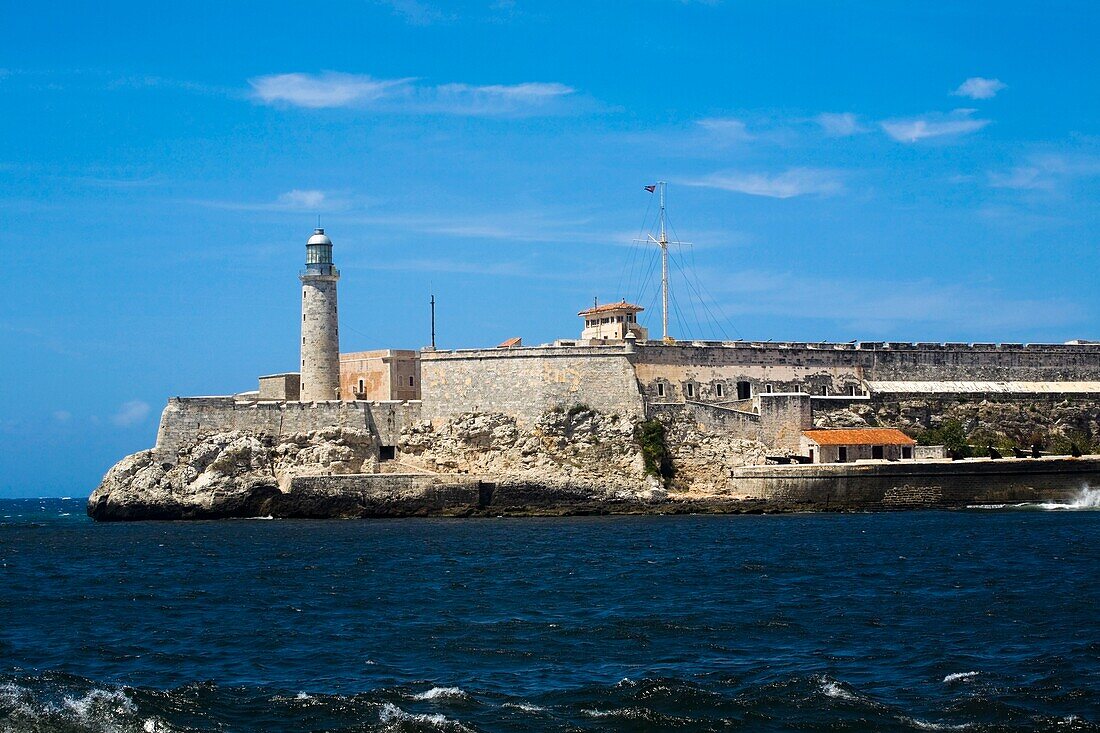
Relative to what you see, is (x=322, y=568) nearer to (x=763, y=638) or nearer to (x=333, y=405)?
(x=763, y=638)

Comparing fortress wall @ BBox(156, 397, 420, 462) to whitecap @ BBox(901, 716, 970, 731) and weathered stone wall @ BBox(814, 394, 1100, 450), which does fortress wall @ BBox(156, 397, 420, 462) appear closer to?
weathered stone wall @ BBox(814, 394, 1100, 450)

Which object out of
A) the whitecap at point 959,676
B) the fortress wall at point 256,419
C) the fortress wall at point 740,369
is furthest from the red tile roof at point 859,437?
the whitecap at point 959,676

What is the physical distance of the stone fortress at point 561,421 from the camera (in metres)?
40.5

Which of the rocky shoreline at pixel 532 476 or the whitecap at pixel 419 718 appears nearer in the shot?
the whitecap at pixel 419 718

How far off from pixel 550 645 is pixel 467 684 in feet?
7.87

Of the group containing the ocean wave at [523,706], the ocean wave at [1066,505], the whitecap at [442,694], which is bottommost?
the ocean wave at [523,706]

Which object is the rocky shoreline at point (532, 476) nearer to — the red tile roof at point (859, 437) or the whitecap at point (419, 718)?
the red tile roof at point (859, 437)

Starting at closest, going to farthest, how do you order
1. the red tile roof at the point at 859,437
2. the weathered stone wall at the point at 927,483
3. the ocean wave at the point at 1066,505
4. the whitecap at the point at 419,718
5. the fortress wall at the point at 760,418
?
the whitecap at the point at 419,718, the ocean wave at the point at 1066,505, the weathered stone wall at the point at 927,483, the red tile roof at the point at 859,437, the fortress wall at the point at 760,418

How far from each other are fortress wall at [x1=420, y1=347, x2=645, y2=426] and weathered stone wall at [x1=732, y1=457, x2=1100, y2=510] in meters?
5.35

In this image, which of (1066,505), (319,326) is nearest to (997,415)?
(1066,505)

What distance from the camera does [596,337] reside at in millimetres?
46906

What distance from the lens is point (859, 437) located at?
40344 mm

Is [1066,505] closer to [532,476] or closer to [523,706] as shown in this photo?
[532,476]

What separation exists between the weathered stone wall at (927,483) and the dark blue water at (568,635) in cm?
755
